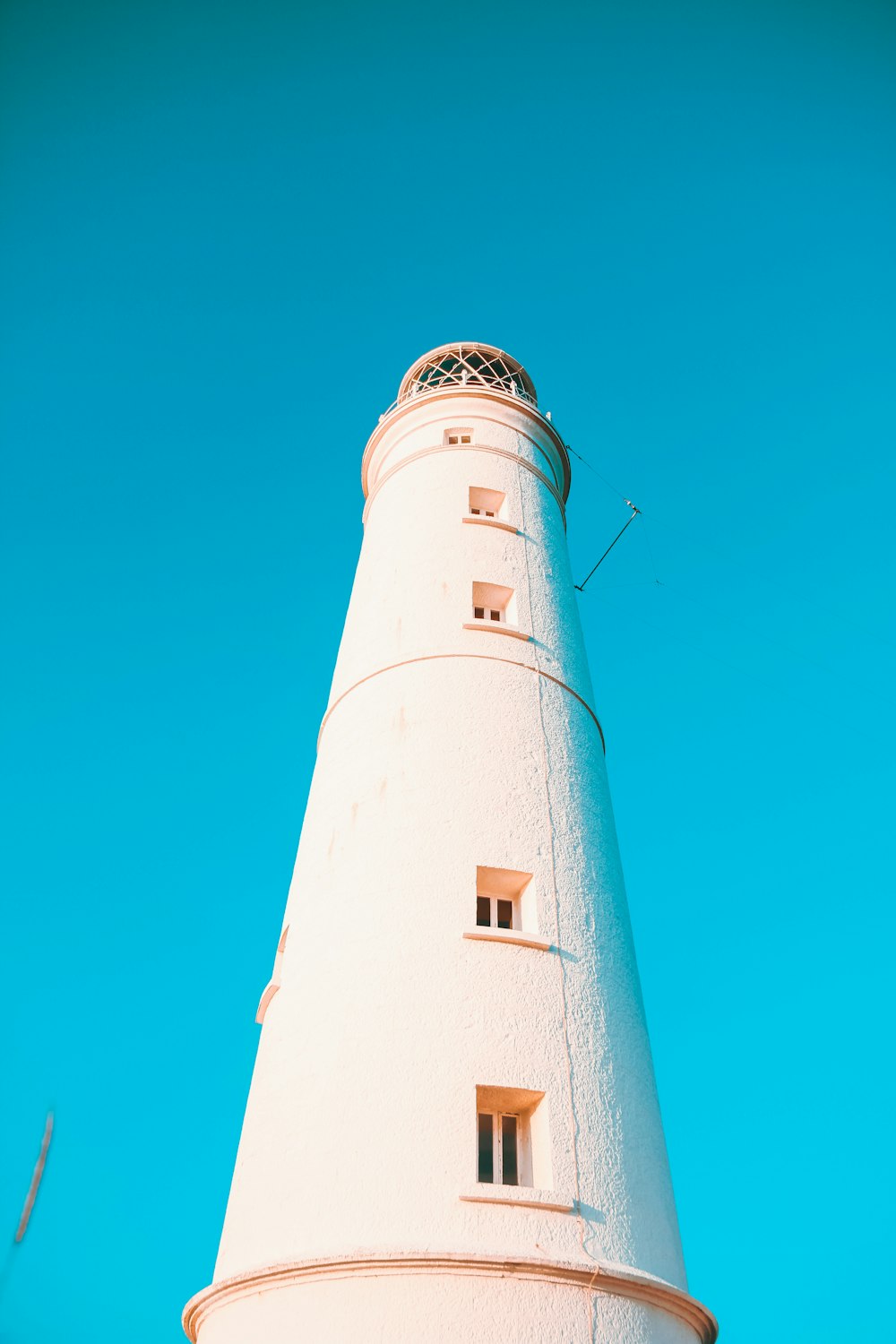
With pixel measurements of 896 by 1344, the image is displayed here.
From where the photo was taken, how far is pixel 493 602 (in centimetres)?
1762

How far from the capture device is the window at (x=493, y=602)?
57.1ft

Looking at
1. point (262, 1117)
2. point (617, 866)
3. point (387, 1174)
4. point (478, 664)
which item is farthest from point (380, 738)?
point (387, 1174)

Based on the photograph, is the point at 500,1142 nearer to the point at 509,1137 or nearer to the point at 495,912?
the point at 509,1137

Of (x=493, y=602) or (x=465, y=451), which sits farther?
(x=465, y=451)

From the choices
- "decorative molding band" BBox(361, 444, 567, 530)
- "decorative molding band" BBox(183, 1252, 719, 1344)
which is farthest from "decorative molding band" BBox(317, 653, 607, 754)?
"decorative molding band" BBox(183, 1252, 719, 1344)

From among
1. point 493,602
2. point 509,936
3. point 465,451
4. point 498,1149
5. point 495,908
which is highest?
point 465,451

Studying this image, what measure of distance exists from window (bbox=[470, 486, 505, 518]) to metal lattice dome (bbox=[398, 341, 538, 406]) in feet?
18.3

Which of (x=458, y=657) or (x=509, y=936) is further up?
(x=458, y=657)

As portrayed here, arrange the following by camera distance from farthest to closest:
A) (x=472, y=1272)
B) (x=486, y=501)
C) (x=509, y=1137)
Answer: (x=486, y=501) → (x=509, y=1137) → (x=472, y=1272)

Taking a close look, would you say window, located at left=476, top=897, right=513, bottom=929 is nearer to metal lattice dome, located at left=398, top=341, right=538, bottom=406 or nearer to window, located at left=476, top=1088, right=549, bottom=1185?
window, located at left=476, top=1088, right=549, bottom=1185

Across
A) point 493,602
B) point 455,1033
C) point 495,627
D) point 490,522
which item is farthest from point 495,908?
point 490,522

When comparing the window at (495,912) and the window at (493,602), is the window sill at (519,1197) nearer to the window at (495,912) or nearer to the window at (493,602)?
the window at (495,912)

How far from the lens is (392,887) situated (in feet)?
40.8

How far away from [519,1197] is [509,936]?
301 cm
